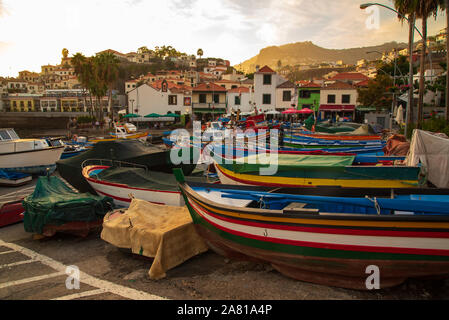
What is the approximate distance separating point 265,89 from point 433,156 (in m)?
47.1

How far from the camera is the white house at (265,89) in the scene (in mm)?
53809

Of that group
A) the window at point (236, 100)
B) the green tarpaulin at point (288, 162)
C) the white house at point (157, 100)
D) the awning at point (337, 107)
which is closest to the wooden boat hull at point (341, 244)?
the green tarpaulin at point (288, 162)

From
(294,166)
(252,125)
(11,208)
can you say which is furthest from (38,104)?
(294,166)

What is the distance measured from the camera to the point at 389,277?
5684mm

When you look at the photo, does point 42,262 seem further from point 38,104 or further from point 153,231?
point 38,104

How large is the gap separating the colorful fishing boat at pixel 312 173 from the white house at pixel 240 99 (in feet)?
159

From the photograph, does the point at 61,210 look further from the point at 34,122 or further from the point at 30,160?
the point at 34,122

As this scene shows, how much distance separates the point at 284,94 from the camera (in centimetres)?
5388

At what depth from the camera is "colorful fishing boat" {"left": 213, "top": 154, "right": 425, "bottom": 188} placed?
870 cm

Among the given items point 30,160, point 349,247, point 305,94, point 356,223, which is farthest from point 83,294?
point 305,94

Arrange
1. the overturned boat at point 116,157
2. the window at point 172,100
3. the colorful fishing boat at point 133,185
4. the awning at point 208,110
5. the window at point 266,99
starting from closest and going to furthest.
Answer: the colorful fishing boat at point 133,185 → the overturned boat at point 116,157 → the window at point 266,99 → the window at point 172,100 → the awning at point 208,110

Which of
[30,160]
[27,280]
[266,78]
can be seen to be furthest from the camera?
[266,78]

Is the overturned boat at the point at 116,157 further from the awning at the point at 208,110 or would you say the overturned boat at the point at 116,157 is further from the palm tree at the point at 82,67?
the awning at the point at 208,110

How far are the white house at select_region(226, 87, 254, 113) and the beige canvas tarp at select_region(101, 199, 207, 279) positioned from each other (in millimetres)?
Answer: 51787
